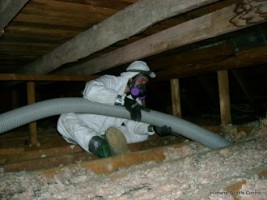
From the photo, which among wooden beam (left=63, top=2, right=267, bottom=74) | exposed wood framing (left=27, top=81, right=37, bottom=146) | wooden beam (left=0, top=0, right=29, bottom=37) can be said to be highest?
wooden beam (left=0, top=0, right=29, bottom=37)

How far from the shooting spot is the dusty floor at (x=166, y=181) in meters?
1.37

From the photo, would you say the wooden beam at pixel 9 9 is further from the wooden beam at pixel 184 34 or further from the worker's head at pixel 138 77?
the worker's head at pixel 138 77

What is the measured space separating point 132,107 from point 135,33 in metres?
0.81

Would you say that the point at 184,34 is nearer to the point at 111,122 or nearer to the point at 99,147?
the point at 99,147

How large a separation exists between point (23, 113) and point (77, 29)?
80cm

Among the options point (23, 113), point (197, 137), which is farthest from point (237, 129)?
point (23, 113)

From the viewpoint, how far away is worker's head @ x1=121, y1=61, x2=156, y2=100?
2.79m

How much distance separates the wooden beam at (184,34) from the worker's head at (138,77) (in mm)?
154

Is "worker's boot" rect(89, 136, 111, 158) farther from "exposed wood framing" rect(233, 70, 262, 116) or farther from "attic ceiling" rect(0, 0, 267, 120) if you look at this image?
"exposed wood framing" rect(233, 70, 262, 116)

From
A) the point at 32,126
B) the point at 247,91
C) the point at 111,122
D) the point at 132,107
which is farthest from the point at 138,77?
the point at 247,91

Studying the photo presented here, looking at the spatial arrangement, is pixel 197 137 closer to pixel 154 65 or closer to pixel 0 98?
pixel 154 65

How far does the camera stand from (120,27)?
6.95 feet

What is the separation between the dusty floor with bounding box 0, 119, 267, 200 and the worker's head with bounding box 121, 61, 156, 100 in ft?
3.27

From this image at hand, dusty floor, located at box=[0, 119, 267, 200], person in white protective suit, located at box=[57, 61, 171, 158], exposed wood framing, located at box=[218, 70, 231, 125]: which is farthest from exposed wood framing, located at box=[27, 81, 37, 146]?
exposed wood framing, located at box=[218, 70, 231, 125]
